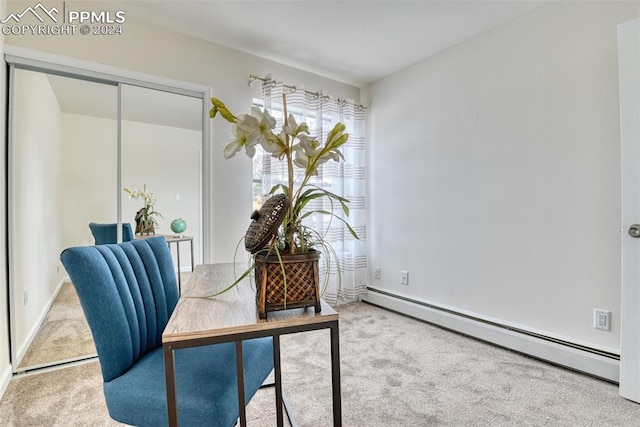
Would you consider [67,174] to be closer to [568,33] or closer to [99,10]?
[99,10]

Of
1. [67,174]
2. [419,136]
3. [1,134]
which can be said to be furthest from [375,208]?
[1,134]

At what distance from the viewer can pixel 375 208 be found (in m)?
3.59

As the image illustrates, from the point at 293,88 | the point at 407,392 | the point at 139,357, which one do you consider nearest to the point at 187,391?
the point at 139,357

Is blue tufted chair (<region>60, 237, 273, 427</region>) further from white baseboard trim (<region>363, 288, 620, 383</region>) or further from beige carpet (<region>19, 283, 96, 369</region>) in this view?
white baseboard trim (<region>363, 288, 620, 383</region>)

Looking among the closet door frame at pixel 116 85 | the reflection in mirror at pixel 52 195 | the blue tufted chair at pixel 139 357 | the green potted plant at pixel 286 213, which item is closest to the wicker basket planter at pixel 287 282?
the green potted plant at pixel 286 213

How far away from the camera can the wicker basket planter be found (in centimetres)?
90

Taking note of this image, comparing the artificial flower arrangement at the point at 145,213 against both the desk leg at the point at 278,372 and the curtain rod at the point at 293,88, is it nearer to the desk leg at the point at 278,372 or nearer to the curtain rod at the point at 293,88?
the curtain rod at the point at 293,88

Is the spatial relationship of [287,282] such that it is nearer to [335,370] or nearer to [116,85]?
[335,370]

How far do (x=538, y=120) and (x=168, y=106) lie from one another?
2694mm

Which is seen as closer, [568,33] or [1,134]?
[1,134]

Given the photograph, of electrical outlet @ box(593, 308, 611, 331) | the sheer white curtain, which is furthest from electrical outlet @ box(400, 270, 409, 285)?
electrical outlet @ box(593, 308, 611, 331)

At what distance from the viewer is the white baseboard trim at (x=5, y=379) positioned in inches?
70.1

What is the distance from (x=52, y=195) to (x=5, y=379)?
1103 mm

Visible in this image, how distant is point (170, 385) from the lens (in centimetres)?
81
